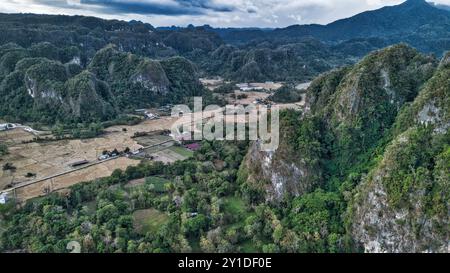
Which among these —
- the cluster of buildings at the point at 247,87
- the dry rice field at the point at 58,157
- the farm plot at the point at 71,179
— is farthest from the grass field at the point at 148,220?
the cluster of buildings at the point at 247,87

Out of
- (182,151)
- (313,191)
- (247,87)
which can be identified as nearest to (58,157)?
(182,151)

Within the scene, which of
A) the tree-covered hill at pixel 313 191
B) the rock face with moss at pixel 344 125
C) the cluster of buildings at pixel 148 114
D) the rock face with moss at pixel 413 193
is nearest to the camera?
the rock face with moss at pixel 413 193

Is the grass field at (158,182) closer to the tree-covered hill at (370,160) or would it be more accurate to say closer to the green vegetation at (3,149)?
the tree-covered hill at (370,160)

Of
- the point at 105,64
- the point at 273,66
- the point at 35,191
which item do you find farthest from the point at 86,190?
the point at 273,66

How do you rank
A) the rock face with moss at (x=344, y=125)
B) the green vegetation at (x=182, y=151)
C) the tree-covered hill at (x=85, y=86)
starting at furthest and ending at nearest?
1. the tree-covered hill at (x=85, y=86)
2. the green vegetation at (x=182, y=151)
3. the rock face with moss at (x=344, y=125)

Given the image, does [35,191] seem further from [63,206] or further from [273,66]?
[273,66]

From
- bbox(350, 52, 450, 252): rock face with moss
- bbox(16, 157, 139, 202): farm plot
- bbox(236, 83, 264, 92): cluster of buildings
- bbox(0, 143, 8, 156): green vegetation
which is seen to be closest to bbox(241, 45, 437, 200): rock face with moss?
→ bbox(350, 52, 450, 252): rock face with moss
